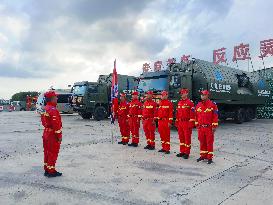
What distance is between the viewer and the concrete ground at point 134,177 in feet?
17.6

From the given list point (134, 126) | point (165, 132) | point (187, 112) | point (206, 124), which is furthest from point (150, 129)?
point (206, 124)

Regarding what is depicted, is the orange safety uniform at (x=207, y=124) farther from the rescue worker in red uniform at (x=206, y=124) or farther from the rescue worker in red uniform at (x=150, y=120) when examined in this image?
the rescue worker in red uniform at (x=150, y=120)

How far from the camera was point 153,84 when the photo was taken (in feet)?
48.5

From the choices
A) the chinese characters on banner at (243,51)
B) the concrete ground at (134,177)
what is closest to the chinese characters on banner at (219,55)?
the chinese characters on banner at (243,51)

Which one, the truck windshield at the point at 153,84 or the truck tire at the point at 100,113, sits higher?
the truck windshield at the point at 153,84

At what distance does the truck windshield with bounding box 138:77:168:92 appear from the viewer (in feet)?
47.6

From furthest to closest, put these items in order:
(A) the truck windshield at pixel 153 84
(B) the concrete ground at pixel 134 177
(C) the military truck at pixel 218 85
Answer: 1. (C) the military truck at pixel 218 85
2. (A) the truck windshield at pixel 153 84
3. (B) the concrete ground at pixel 134 177

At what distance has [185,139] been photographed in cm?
865

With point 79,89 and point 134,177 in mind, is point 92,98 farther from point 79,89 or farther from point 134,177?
point 134,177

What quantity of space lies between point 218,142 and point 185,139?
3.32 m

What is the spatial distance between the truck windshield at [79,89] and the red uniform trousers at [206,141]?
13344mm

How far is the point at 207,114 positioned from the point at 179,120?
3.30 feet

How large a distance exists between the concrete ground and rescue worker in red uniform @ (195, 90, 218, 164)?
0.32 m

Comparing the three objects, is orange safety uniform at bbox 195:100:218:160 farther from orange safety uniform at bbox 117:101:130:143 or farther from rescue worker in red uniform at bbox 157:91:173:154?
orange safety uniform at bbox 117:101:130:143
